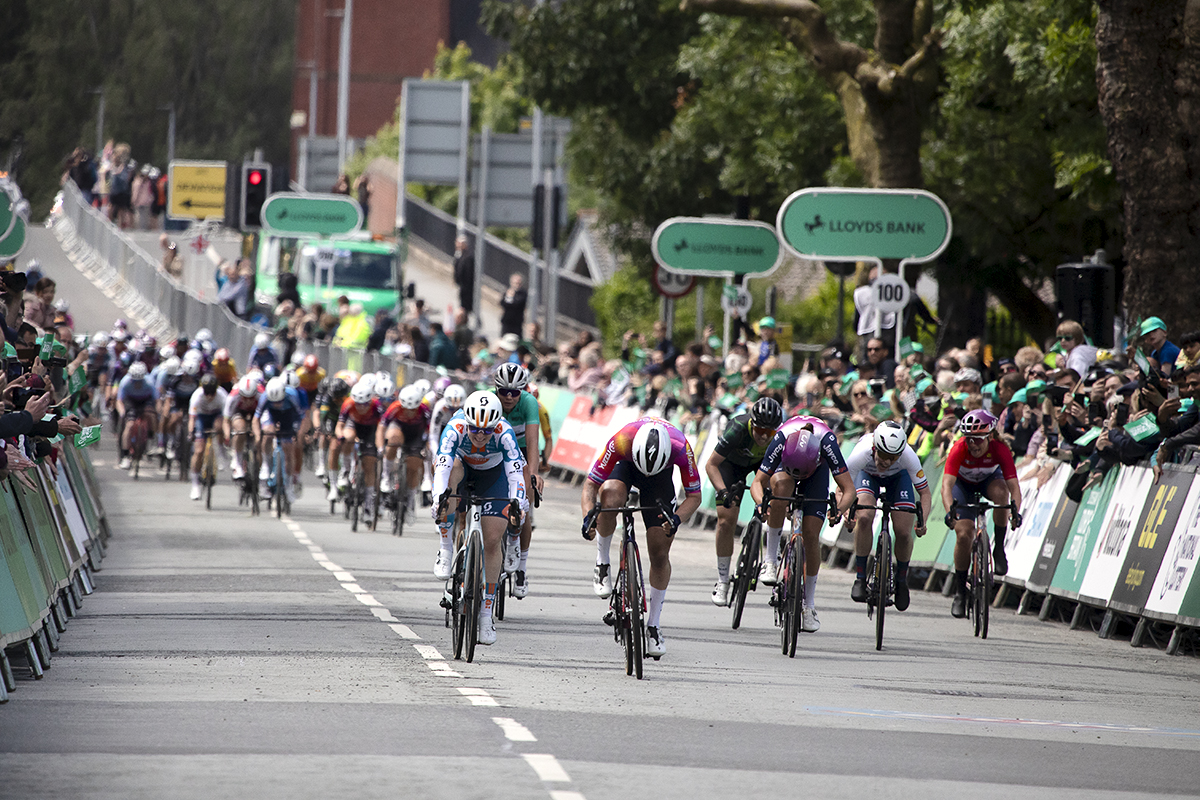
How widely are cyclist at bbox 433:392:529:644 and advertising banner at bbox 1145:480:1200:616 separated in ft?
15.5


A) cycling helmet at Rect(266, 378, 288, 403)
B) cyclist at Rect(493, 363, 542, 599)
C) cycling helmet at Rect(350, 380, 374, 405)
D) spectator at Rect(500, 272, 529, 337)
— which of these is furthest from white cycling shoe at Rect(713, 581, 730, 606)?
spectator at Rect(500, 272, 529, 337)

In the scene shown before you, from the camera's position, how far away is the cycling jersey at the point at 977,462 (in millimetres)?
15117

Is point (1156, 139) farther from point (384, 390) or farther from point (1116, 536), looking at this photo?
point (384, 390)

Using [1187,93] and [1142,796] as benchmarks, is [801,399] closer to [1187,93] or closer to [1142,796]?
[1187,93]

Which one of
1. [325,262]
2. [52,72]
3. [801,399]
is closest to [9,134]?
[52,72]

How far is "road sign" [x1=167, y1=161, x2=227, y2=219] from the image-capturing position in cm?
6600

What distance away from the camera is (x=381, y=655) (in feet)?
40.0

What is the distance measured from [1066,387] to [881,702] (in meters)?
6.62

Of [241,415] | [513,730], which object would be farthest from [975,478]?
[241,415]

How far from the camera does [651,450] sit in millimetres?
11664

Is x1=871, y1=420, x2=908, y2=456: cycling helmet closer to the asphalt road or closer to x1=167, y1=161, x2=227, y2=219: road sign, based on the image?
the asphalt road

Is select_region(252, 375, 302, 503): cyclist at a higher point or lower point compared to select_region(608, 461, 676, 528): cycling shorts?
lower

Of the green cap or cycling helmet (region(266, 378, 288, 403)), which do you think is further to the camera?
cycling helmet (region(266, 378, 288, 403))

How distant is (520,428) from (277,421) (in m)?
10.0
